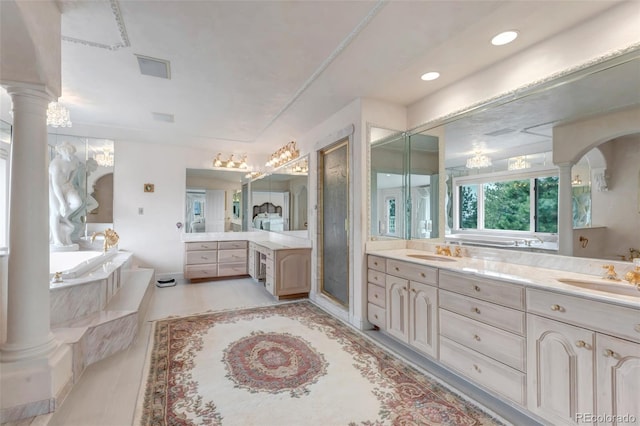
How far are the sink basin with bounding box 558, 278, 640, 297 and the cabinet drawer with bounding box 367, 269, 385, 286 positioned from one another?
4.66ft

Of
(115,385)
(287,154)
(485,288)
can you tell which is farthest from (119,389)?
(287,154)

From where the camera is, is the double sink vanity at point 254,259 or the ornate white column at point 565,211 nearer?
the ornate white column at point 565,211

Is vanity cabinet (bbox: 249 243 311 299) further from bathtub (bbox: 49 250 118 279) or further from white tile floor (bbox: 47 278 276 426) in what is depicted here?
bathtub (bbox: 49 250 118 279)

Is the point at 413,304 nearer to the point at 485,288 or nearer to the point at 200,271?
the point at 485,288

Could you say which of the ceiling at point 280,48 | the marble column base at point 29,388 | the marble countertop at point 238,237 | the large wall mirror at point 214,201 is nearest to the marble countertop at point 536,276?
the ceiling at point 280,48

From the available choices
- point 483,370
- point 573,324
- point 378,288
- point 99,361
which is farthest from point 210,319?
point 573,324

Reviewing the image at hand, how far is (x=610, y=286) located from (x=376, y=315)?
1.79 metres

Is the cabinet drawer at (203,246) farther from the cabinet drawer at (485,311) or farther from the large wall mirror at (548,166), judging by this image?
the cabinet drawer at (485,311)

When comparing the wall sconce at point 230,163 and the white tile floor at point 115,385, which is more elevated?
the wall sconce at point 230,163

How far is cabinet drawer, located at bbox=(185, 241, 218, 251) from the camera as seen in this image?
5.16m

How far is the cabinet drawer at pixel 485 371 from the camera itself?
172 centimetres

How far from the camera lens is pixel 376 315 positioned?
2934 millimetres
